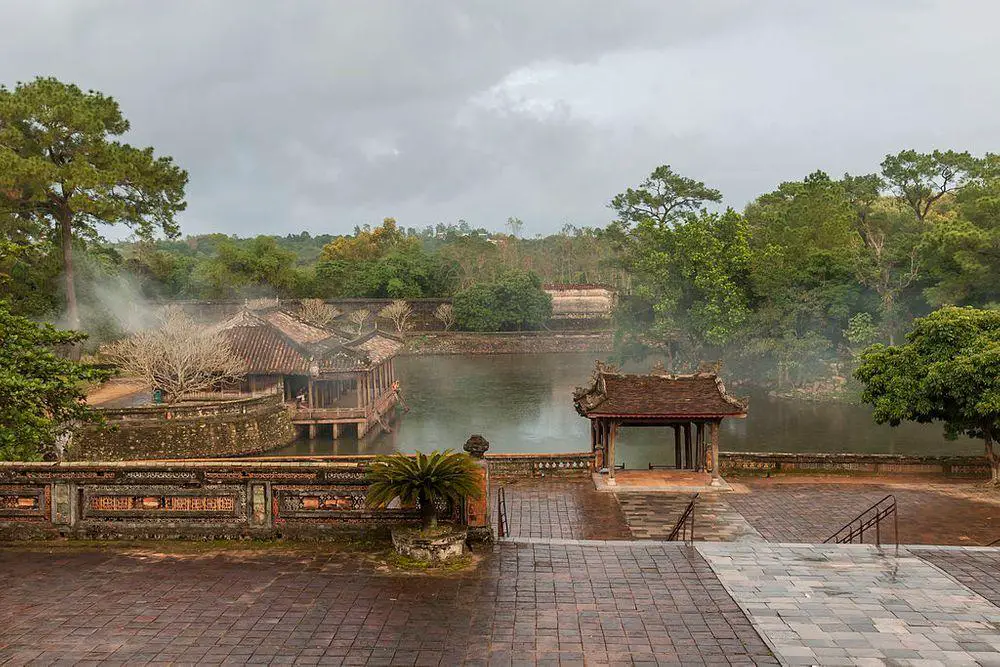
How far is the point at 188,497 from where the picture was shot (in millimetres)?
10992

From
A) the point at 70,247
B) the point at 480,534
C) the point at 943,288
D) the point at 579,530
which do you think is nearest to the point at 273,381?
the point at 70,247

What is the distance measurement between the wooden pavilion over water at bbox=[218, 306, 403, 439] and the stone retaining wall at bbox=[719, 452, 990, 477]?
20912mm

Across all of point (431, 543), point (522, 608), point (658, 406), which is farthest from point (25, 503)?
point (658, 406)

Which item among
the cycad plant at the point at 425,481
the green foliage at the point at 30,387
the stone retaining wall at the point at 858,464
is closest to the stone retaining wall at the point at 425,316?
the stone retaining wall at the point at 858,464

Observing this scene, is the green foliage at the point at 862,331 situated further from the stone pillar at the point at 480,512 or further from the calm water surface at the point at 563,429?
the stone pillar at the point at 480,512

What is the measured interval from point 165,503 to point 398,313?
217 feet

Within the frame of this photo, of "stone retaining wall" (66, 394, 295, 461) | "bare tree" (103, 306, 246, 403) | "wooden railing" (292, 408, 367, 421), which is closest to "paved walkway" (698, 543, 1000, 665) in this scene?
"stone retaining wall" (66, 394, 295, 461)

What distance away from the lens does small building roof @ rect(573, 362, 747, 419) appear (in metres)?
20.2

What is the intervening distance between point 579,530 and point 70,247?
36.2 metres

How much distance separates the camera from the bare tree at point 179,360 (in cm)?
3419

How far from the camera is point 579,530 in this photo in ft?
51.9

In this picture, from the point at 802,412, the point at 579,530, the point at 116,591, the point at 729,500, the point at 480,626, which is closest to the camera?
the point at 480,626

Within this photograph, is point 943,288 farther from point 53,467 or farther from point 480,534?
point 53,467

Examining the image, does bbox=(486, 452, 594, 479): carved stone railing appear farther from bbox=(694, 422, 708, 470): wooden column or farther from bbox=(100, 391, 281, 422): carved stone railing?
bbox=(100, 391, 281, 422): carved stone railing
